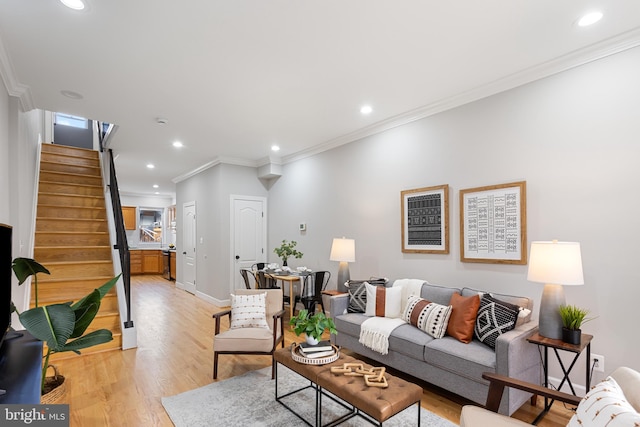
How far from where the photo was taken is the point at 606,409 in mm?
1222

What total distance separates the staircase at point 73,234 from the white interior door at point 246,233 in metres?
2.01

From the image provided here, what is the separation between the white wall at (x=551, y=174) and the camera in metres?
2.46

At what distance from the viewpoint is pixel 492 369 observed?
91.6 inches

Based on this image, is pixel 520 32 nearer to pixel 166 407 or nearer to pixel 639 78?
pixel 639 78

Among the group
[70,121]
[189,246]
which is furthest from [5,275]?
[70,121]

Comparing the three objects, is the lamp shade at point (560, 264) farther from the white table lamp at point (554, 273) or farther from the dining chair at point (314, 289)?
the dining chair at point (314, 289)

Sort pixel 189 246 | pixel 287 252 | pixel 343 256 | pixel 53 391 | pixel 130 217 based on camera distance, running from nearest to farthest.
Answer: pixel 53 391 < pixel 343 256 < pixel 287 252 < pixel 189 246 < pixel 130 217

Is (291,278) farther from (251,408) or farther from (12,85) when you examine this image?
(12,85)

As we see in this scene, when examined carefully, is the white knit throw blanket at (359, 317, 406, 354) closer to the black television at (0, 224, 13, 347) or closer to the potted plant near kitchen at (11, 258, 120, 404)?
the potted plant near kitchen at (11, 258, 120, 404)

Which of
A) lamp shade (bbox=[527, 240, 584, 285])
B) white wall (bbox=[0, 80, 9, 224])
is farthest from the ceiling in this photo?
lamp shade (bbox=[527, 240, 584, 285])

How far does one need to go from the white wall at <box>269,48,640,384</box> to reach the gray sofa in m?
0.38

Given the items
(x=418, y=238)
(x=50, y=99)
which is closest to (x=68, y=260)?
(x=50, y=99)

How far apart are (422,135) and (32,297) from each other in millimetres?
5251

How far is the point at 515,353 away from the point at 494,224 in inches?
49.2
